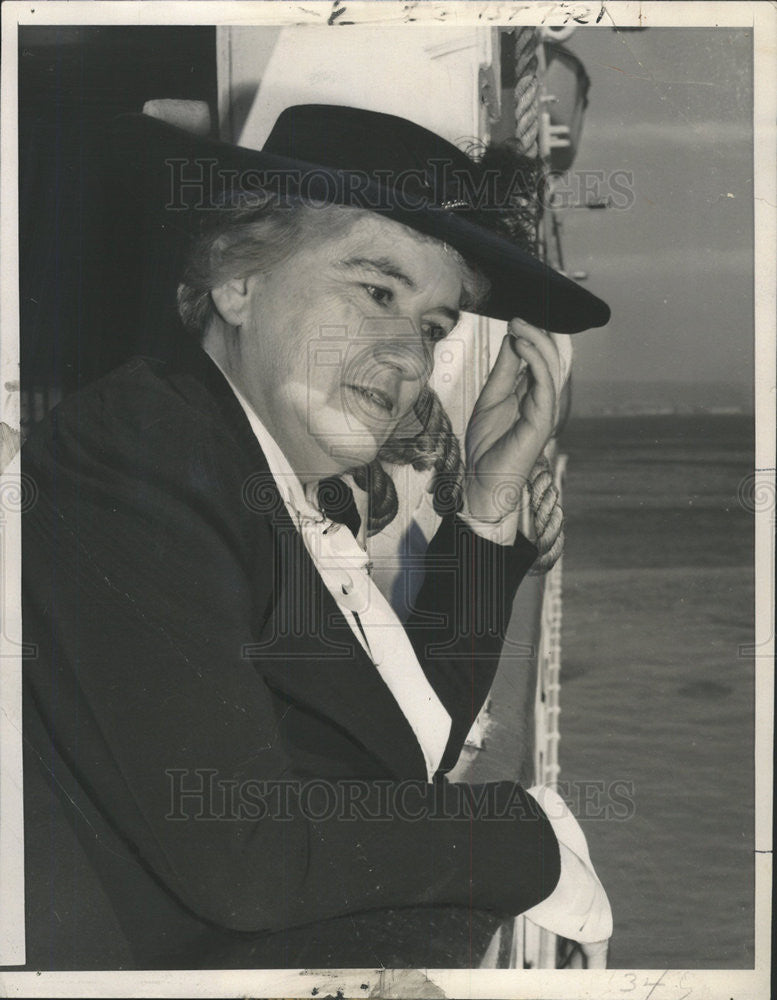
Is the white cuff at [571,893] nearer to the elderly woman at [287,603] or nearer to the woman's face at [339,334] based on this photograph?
the elderly woman at [287,603]

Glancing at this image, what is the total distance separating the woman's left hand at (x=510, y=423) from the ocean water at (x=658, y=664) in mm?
73

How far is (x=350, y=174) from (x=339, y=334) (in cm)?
28

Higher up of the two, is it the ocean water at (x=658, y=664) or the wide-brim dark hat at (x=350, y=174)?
the wide-brim dark hat at (x=350, y=174)

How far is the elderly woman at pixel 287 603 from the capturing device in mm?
1773

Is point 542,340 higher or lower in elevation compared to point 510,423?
higher

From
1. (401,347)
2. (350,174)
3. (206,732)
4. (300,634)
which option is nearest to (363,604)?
(300,634)

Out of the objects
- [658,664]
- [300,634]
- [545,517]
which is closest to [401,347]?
[545,517]

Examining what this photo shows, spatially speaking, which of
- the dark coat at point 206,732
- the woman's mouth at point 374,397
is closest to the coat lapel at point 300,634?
the dark coat at point 206,732

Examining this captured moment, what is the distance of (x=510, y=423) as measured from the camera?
6.06 feet

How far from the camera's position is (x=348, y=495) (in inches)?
72.5

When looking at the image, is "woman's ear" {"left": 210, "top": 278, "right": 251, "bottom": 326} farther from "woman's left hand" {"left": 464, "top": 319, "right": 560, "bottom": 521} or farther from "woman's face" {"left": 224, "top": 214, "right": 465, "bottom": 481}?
"woman's left hand" {"left": 464, "top": 319, "right": 560, "bottom": 521}

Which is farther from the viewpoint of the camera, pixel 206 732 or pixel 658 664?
pixel 658 664

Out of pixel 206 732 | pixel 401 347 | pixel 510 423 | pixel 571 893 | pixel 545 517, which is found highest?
pixel 401 347

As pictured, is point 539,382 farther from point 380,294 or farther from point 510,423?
point 380,294
